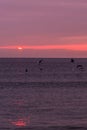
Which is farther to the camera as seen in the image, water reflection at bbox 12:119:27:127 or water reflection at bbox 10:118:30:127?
water reflection at bbox 10:118:30:127

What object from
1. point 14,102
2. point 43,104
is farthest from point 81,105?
point 14,102

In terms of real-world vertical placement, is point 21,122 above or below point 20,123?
above

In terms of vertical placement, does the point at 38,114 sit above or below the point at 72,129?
above

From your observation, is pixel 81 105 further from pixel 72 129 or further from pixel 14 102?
pixel 72 129

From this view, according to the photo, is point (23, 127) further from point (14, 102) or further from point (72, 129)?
point (14, 102)

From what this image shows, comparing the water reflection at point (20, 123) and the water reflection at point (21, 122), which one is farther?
the water reflection at point (21, 122)

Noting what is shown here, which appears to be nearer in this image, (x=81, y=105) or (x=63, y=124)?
(x=63, y=124)

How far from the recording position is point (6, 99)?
3556cm

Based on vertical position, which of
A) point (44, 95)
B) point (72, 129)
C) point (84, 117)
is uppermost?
point (44, 95)

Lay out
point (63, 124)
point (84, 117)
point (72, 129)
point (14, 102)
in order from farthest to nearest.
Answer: point (14, 102) < point (84, 117) < point (63, 124) < point (72, 129)

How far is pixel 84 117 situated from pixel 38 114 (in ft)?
8.65

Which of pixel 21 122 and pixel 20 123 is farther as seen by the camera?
pixel 21 122

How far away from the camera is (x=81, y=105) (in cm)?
3158

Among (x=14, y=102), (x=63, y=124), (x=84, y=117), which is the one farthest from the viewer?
(x=14, y=102)
